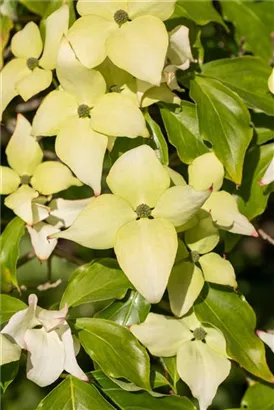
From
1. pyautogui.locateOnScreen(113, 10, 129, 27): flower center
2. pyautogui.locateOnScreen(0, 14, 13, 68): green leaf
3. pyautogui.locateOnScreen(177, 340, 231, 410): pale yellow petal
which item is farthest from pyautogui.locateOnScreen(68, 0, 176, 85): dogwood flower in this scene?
pyautogui.locateOnScreen(177, 340, 231, 410): pale yellow petal

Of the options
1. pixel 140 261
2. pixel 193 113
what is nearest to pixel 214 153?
pixel 193 113

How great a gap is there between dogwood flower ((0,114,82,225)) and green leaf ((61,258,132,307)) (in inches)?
3.5

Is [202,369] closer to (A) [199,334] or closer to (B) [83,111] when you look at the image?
(A) [199,334]

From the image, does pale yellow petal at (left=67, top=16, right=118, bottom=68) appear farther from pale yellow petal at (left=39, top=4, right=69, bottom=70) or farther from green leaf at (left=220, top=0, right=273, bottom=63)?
green leaf at (left=220, top=0, right=273, bottom=63)

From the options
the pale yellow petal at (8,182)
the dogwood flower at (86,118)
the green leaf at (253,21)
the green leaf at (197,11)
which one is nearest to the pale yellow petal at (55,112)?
the dogwood flower at (86,118)

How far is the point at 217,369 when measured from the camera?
921mm

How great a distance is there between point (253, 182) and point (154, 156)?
7.2 inches

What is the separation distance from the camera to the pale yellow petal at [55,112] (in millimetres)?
942

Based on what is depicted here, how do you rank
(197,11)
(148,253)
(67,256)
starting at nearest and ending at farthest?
(148,253) → (197,11) → (67,256)

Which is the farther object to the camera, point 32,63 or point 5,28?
point 5,28

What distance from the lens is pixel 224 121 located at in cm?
99

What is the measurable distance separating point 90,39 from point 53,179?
19 centimetres

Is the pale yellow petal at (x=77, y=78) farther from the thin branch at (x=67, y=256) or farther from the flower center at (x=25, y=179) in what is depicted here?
the thin branch at (x=67, y=256)

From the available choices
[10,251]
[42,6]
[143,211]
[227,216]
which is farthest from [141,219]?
[42,6]
